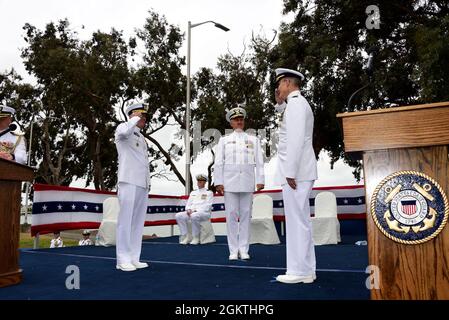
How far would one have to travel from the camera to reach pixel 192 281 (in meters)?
3.81

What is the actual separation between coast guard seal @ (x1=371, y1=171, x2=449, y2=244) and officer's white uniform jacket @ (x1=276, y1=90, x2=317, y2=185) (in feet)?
5.32

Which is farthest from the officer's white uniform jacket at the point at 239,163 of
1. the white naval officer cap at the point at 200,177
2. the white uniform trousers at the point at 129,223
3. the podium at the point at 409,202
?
the podium at the point at 409,202

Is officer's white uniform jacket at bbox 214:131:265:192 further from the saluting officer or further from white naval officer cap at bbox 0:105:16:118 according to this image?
white naval officer cap at bbox 0:105:16:118

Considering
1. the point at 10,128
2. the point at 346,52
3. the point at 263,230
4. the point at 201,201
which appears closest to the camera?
the point at 10,128

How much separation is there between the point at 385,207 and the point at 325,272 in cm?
241

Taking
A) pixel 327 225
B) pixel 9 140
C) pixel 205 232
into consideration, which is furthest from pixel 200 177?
pixel 9 140

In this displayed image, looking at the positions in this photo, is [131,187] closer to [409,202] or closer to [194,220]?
[409,202]

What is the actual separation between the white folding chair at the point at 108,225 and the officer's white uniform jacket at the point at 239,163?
3.16m

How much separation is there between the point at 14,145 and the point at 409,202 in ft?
12.7

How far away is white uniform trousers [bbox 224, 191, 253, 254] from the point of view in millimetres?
5750

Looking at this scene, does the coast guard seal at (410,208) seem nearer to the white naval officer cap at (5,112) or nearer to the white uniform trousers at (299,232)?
the white uniform trousers at (299,232)

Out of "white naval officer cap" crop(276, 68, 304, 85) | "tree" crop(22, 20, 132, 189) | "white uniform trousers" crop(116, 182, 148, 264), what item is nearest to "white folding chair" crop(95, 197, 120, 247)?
"white uniform trousers" crop(116, 182, 148, 264)
